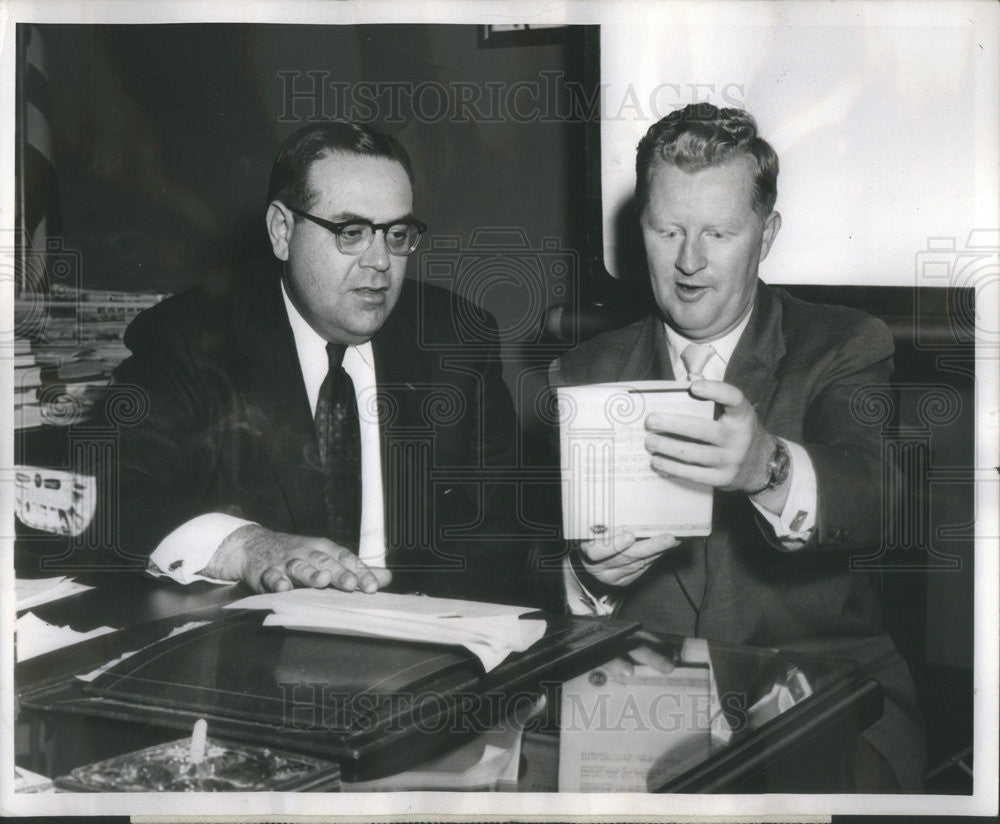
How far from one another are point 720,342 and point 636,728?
0.46 m

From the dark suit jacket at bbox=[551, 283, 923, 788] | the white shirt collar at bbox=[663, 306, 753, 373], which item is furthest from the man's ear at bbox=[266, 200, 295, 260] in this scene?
the white shirt collar at bbox=[663, 306, 753, 373]

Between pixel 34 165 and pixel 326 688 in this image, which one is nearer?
pixel 326 688

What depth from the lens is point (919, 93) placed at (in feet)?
3.78

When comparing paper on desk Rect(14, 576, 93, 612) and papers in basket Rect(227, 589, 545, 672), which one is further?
paper on desk Rect(14, 576, 93, 612)

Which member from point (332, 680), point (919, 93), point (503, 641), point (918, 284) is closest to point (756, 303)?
point (918, 284)

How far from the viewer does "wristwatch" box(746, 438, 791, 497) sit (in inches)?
42.6

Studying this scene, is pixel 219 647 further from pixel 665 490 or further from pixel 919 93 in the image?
pixel 919 93

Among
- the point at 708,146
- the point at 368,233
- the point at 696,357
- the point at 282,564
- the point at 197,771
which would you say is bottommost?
the point at 197,771

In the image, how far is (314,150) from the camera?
112 centimetres

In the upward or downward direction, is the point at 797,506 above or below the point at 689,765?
above
